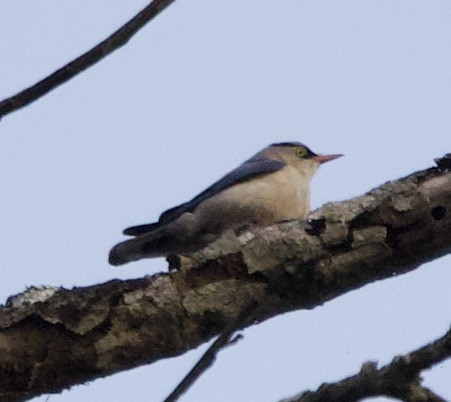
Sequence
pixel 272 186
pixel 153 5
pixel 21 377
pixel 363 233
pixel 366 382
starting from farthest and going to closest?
pixel 272 186 → pixel 363 233 → pixel 21 377 → pixel 153 5 → pixel 366 382

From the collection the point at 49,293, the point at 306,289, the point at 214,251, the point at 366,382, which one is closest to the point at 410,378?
the point at 366,382

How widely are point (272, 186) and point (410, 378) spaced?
351 cm

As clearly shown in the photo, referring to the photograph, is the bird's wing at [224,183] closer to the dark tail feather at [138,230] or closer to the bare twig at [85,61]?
the dark tail feather at [138,230]

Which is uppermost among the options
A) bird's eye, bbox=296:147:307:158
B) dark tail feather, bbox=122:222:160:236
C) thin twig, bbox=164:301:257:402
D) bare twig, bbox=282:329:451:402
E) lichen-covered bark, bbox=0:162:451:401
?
bird's eye, bbox=296:147:307:158

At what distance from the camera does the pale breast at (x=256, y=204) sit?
5.69m

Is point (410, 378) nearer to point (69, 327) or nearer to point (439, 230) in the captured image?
point (439, 230)

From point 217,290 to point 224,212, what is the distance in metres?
2.11

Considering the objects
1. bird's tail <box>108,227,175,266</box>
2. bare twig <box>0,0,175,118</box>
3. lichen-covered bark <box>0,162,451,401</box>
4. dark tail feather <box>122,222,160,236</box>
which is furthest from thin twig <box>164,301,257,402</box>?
dark tail feather <box>122,222,160,236</box>

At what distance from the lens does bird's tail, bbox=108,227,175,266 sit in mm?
5473

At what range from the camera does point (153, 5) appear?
299 centimetres

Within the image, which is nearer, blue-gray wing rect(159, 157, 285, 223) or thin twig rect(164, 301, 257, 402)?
thin twig rect(164, 301, 257, 402)

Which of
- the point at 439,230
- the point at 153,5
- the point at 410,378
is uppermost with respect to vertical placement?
the point at 153,5

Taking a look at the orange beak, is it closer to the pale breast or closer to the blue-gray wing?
the blue-gray wing

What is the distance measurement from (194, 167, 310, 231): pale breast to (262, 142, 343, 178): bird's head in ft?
3.26
